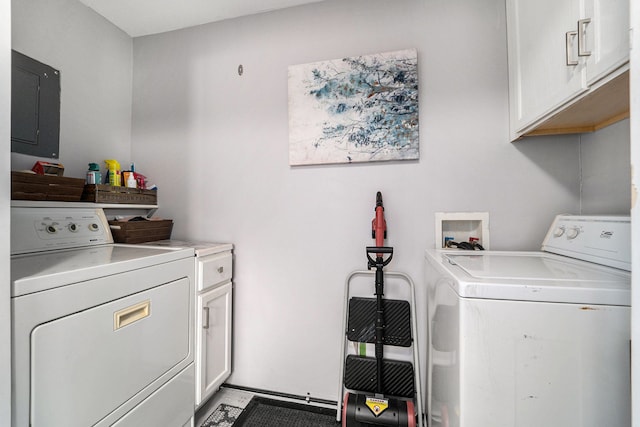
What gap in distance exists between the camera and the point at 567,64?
0.91 metres

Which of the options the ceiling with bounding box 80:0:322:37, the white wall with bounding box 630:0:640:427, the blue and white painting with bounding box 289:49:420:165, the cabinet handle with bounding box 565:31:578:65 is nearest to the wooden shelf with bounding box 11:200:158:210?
the blue and white painting with bounding box 289:49:420:165

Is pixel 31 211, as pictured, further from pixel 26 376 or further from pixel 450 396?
pixel 450 396

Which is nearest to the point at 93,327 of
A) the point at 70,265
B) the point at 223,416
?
the point at 70,265

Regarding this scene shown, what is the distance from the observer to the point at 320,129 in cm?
164

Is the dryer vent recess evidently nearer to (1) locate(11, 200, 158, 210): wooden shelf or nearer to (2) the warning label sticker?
(2) the warning label sticker

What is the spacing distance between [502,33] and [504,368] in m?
1.61

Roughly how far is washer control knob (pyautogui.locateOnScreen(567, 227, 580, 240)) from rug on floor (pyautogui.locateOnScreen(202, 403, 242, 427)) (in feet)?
6.25

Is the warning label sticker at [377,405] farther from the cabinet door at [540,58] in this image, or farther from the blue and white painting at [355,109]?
the cabinet door at [540,58]

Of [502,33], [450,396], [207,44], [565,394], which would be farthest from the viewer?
[207,44]

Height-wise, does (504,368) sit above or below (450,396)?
above

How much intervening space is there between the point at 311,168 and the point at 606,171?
4.58 feet

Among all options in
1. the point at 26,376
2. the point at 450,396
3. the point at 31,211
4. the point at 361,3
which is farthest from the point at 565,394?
the point at 31,211

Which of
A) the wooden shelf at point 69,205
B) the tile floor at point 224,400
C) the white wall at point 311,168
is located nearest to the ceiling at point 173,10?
the white wall at point 311,168

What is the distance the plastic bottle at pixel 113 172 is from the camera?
175 cm
